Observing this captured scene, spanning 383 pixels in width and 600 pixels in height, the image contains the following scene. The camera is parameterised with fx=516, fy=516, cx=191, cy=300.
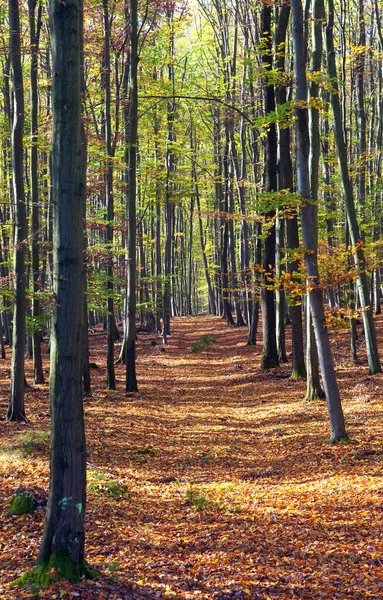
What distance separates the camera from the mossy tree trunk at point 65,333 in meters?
4.31

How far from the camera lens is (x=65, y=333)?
4.36 meters

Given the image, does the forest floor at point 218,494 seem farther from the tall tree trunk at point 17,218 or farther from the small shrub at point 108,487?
the tall tree trunk at point 17,218

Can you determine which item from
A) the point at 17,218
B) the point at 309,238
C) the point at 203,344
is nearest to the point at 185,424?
the point at 309,238

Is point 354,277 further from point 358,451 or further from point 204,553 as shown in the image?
point 204,553

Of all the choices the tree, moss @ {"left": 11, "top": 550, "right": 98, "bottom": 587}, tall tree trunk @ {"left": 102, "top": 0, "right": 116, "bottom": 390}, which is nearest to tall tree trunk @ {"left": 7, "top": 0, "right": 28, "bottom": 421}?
tall tree trunk @ {"left": 102, "top": 0, "right": 116, "bottom": 390}

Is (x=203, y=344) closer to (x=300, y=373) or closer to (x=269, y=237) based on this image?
(x=269, y=237)

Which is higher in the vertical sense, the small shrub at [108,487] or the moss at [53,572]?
the moss at [53,572]

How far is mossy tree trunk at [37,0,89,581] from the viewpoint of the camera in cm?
431

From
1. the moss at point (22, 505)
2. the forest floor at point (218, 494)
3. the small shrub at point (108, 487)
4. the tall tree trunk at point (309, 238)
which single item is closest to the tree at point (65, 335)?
the forest floor at point (218, 494)

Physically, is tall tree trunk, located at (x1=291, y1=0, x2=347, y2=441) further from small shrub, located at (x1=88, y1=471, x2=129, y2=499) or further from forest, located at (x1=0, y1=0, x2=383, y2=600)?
small shrub, located at (x1=88, y1=471, x2=129, y2=499)

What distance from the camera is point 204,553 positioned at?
221 inches

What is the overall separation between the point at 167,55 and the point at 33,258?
44.5ft

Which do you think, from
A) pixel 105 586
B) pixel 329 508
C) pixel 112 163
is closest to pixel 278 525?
pixel 329 508

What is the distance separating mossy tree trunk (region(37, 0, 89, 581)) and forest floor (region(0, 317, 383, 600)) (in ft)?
1.28
